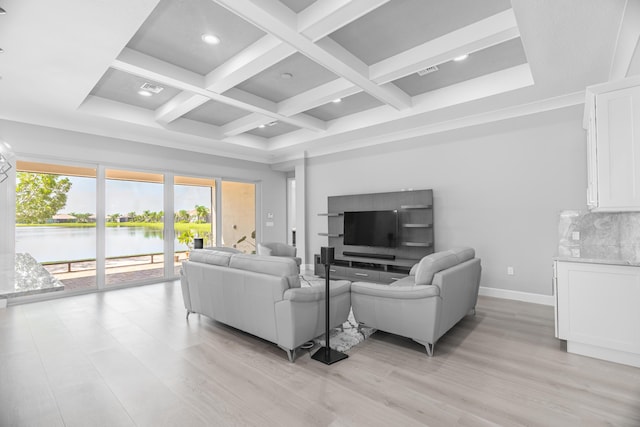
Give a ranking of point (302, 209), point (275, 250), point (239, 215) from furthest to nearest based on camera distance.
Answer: point (239, 215) < point (302, 209) < point (275, 250)

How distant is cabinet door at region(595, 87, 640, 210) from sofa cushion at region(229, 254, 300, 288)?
9.32 feet

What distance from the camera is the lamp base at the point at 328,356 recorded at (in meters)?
2.80

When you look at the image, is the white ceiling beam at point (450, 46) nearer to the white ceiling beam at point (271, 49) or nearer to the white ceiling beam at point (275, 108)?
the white ceiling beam at point (271, 49)

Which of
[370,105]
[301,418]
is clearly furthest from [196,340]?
[370,105]

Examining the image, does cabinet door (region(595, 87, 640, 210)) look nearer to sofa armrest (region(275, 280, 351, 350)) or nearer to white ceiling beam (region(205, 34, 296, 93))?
sofa armrest (region(275, 280, 351, 350))

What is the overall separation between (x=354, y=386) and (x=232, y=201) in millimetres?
5922

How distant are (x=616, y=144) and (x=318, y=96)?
3.27m

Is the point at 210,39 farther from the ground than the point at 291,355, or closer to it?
farther from the ground

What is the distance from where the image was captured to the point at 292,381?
2486mm

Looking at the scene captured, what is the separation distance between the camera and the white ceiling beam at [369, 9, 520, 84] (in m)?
2.93

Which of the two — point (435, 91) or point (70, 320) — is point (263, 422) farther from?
point (435, 91)

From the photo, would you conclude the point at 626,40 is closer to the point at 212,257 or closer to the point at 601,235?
the point at 601,235

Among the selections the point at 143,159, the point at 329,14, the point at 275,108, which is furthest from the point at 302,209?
the point at 329,14

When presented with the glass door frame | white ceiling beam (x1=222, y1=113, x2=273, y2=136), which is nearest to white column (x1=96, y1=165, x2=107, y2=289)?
the glass door frame
